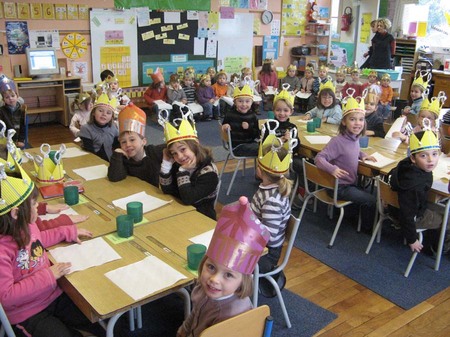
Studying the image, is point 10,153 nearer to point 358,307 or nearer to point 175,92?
point 358,307

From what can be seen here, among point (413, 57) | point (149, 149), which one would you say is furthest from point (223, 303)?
point (413, 57)

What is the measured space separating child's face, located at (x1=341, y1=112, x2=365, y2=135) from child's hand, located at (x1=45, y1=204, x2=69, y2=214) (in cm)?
229

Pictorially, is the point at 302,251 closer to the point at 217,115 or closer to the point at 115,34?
the point at 217,115

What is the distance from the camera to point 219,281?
1.65 meters

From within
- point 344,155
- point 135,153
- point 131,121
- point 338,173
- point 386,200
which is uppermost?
point 131,121

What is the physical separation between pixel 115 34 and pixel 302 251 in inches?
227

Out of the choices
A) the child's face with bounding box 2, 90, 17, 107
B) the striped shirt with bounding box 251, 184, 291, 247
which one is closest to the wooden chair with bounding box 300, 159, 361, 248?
the striped shirt with bounding box 251, 184, 291, 247

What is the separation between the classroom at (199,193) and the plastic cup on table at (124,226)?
0.01m

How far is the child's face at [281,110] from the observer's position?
4484 mm

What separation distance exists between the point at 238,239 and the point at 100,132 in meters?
2.59

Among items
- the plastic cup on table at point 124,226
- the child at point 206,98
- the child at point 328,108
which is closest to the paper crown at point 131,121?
the plastic cup on table at point 124,226

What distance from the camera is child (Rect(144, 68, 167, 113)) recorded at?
806 centimetres

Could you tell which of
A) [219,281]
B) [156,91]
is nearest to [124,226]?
[219,281]

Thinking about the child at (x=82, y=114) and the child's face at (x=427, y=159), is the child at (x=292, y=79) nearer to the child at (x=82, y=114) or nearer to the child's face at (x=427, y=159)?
the child at (x=82, y=114)
